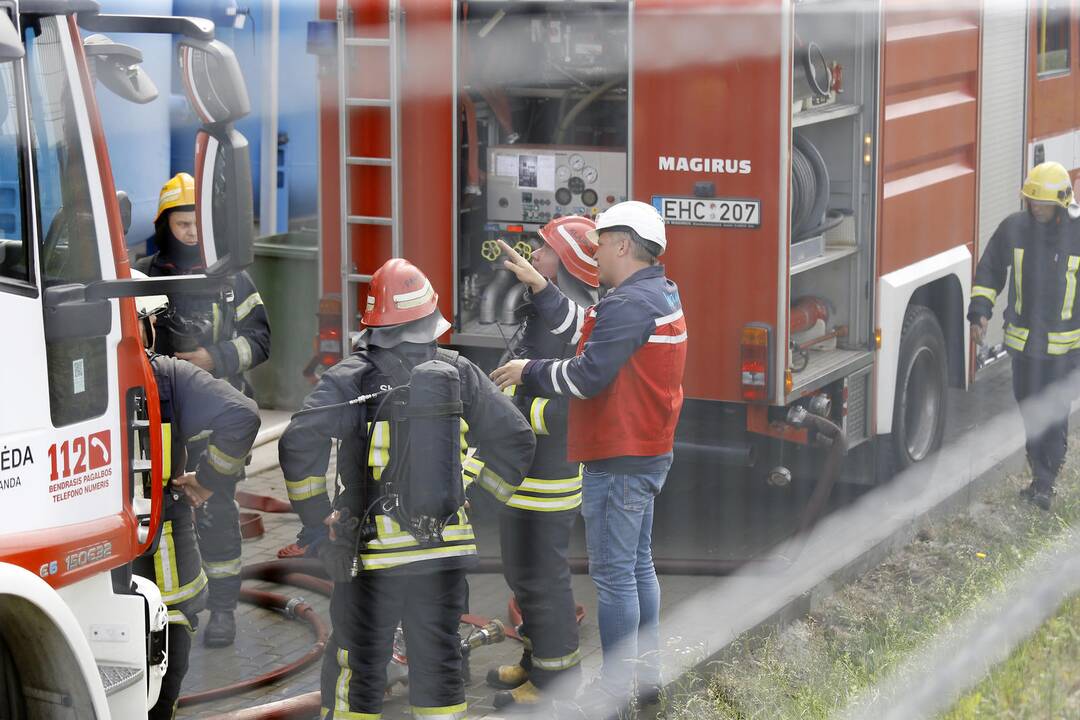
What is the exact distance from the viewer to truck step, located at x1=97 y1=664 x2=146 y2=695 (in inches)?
132

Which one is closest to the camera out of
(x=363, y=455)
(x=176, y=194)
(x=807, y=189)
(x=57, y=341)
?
(x=57, y=341)

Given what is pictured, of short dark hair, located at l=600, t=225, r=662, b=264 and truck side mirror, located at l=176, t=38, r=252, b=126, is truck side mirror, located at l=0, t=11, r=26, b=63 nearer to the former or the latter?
truck side mirror, located at l=176, t=38, r=252, b=126

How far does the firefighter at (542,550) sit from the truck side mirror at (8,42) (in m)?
2.30

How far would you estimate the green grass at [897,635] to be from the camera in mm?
4605

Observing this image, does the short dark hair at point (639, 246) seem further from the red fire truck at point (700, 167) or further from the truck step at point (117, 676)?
the truck step at point (117, 676)

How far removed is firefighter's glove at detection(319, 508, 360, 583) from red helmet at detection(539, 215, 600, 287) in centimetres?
135

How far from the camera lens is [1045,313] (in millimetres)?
6988

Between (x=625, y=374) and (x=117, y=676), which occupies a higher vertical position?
(x=625, y=374)

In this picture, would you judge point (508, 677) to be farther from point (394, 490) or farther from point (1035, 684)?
point (1035, 684)

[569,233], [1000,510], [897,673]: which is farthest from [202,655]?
[1000,510]

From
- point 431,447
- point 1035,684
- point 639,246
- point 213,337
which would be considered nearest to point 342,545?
point 431,447

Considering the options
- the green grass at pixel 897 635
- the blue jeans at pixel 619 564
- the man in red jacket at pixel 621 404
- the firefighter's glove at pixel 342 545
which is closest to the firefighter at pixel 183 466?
the firefighter's glove at pixel 342 545

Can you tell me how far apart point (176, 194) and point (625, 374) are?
6.26ft

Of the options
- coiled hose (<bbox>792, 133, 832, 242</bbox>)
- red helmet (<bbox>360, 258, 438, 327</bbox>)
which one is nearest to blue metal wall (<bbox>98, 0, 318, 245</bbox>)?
red helmet (<bbox>360, 258, 438, 327</bbox>)
